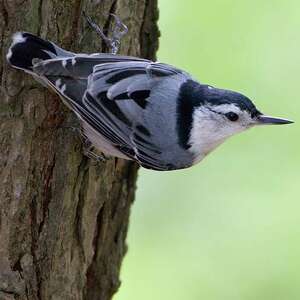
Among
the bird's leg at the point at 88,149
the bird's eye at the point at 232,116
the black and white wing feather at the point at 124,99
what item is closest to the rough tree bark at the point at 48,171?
the bird's leg at the point at 88,149

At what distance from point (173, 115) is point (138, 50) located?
1.62 feet

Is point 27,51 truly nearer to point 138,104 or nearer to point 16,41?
point 16,41

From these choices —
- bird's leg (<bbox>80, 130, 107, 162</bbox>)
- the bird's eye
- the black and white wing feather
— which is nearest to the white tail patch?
the black and white wing feather

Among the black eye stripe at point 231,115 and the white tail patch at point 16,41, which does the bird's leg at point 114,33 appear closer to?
the white tail patch at point 16,41

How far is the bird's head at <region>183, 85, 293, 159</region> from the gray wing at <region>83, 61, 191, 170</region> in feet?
0.33

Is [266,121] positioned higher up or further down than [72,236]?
higher up

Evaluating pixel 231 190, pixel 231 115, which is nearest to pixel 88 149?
pixel 231 115

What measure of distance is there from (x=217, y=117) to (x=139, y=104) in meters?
0.35

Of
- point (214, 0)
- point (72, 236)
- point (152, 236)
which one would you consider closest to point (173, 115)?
point (72, 236)

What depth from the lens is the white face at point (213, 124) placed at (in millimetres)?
3671

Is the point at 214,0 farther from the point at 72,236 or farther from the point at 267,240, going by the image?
the point at 72,236

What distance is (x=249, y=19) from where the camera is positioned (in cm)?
609

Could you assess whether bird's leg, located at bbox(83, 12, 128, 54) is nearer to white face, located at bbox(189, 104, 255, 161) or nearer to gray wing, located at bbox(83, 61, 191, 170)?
gray wing, located at bbox(83, 61, 191, 170)

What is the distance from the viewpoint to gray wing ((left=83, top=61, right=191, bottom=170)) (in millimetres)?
3477
